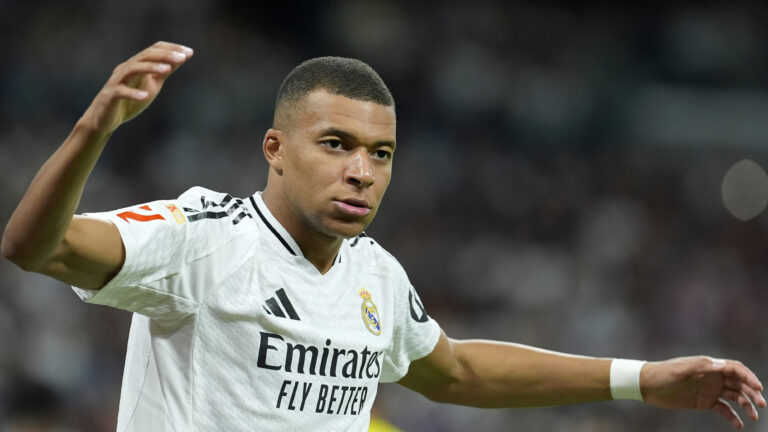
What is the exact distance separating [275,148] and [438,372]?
1150mm

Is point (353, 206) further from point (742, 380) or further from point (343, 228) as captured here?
point (742, 380)

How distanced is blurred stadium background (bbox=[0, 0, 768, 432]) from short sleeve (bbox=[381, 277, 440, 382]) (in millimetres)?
4977

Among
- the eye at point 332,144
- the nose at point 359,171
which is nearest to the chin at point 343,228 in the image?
the nose at point 359,171

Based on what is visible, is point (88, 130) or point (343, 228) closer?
point (88, 130)

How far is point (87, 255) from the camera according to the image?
220 cm

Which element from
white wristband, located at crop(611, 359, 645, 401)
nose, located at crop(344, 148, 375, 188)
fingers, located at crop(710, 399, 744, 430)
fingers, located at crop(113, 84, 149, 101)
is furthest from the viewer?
white wristband, located at crop(611, 359, 645, 401)

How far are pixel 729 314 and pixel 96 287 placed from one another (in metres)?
9.64

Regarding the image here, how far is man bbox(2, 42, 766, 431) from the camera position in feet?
8.09

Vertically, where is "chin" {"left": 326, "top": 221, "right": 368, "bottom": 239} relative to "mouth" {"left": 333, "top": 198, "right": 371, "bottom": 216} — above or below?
below

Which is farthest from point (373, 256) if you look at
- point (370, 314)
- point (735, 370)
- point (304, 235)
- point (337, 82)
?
point (735, 370)

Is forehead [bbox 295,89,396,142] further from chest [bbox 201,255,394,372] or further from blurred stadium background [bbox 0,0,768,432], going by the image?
blurred stadium background [bbox 0,0,768,432]

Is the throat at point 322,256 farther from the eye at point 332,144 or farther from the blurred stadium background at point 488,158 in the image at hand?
the blurred stadium background at point 488,158

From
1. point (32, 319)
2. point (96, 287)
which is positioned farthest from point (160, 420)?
point (32, 319)

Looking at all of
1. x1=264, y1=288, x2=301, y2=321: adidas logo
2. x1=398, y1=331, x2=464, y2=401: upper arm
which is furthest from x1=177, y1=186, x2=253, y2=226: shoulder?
x1=398, y1=331, x2=464, y2=401: upper arm
